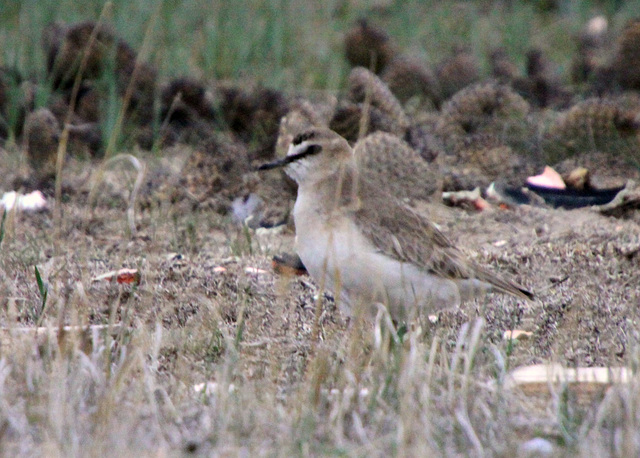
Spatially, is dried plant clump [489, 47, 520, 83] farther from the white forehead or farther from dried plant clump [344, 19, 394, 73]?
the white forehead

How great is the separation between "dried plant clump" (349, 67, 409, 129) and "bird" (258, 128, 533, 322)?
2.26 m

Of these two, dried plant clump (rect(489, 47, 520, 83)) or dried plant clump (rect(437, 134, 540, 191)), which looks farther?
dried plant clump (rect(489, 47, 520, 83))

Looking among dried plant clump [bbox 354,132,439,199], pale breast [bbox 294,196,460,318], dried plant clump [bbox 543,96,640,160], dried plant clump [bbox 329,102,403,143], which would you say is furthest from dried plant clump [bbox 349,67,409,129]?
pale breast [bbox 294,196,460,318]

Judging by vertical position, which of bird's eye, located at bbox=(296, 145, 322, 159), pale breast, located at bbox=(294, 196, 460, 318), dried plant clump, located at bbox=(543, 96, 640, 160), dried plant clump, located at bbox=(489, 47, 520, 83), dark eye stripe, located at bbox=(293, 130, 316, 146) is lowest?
dried plant clump, located at bbox=(489, 47, 520, 83)

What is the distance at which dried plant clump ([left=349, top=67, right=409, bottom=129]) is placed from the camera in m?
6.26

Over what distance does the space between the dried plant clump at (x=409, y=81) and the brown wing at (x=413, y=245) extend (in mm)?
3698

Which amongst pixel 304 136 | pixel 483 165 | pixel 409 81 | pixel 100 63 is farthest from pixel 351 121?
pixel 100 63

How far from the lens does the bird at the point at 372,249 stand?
3693 mm

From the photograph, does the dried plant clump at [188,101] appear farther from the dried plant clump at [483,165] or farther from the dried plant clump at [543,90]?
the dried plant clump at [543,90]

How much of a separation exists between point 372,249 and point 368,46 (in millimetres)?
4365

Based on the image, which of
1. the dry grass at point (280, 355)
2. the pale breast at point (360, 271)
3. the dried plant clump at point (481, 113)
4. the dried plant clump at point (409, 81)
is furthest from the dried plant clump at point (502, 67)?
the pale breast at point (360, 271)

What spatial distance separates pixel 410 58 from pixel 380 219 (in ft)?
13.3

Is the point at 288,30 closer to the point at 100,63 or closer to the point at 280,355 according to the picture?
the point at 100,63

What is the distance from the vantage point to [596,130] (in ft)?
19.7
